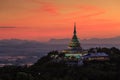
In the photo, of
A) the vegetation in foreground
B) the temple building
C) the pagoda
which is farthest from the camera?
the pagoda

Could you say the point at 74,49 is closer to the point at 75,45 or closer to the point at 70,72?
the point at 75,45

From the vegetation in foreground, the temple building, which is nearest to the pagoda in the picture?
the temple building

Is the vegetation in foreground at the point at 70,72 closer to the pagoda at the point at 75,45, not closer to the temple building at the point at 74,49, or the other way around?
the temple building at the point at 74,49

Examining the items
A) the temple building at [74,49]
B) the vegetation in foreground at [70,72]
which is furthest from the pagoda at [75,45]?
the vegetation in foreground at [70,72]

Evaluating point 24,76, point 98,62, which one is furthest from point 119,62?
point 24,76

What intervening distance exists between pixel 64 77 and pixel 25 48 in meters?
97.1

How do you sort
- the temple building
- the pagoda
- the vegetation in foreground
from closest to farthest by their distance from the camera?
the vegetation in foreground → the temple building → the pagoda

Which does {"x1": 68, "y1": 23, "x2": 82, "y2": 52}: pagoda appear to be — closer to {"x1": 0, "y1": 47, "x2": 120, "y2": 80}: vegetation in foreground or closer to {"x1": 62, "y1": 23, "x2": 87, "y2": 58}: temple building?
{"x1": 62, "y1": 23, "x2": 87, "y2": 58}: temple building

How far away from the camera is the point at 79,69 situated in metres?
80.8

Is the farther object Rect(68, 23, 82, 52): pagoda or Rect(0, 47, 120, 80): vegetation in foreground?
Rect(68, 23, 82, 52): pagoda

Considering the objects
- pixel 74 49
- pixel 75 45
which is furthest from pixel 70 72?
pixel 75 45

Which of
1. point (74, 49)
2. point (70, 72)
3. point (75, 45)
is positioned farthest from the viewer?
point (75, 45)

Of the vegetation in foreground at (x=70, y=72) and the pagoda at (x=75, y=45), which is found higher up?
the pagoda at (x=75, y=45)

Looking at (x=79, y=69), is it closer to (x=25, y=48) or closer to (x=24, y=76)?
(x=24, y=76)
